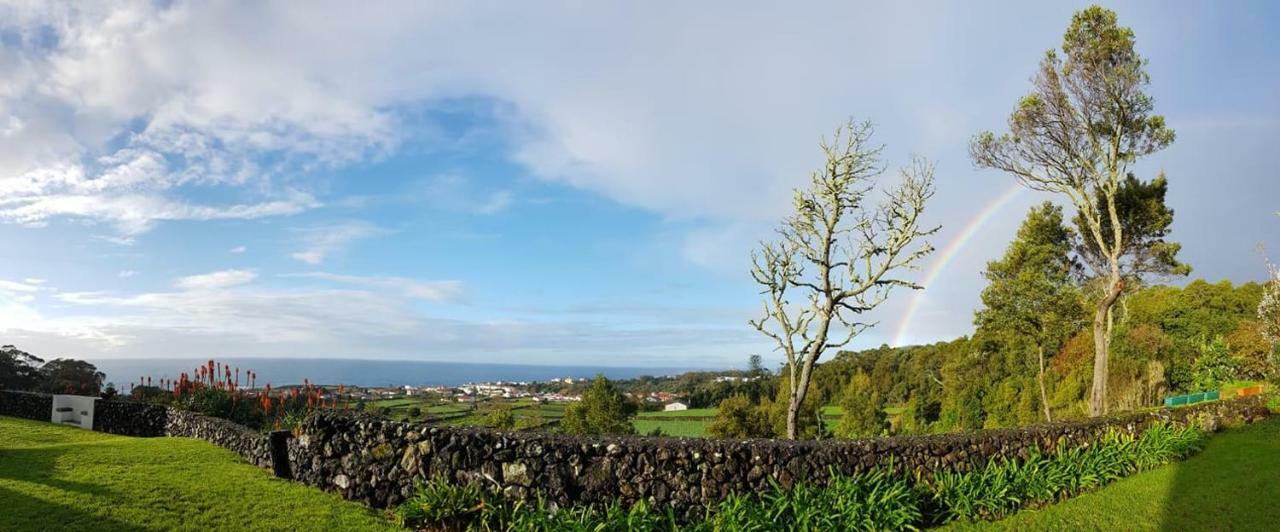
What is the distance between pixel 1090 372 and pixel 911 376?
29.0m

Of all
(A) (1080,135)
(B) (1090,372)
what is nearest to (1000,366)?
(B) (1090,372)

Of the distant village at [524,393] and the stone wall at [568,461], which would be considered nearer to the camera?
the stone wall at [568,461]

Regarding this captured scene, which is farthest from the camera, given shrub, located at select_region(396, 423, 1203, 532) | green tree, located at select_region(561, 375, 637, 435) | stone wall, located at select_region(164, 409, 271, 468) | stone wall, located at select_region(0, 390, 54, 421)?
green tree, located at select_region(561, 375, 637, 435)

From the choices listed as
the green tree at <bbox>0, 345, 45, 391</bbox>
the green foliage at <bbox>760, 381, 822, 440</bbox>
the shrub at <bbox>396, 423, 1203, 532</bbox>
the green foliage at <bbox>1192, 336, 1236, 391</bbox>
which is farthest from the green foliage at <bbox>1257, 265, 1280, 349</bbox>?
the green tree at <bbox>0, 345, 45, 391</bbox>

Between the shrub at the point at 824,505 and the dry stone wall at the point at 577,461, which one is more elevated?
the dry stone wall at the point at 577,461

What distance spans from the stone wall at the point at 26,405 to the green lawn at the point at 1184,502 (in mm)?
20553

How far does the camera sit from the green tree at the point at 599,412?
91.4ft

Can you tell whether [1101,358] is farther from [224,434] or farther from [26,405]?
[26,405]

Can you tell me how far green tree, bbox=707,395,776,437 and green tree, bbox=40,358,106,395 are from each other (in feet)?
72.8

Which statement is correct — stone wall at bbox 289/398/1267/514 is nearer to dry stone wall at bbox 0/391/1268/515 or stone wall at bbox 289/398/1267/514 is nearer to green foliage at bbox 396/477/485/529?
dry stone wall at bbox 0/391/1268/515

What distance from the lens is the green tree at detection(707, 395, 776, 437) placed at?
31062 mm

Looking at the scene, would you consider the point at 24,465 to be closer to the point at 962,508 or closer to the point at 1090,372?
the point at 962,508

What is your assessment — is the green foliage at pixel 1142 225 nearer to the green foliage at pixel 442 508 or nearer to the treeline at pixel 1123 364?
the treeline at pixel 1123 364

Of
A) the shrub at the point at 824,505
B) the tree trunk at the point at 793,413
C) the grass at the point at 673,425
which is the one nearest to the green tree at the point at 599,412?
the grass at the point at 673,425
